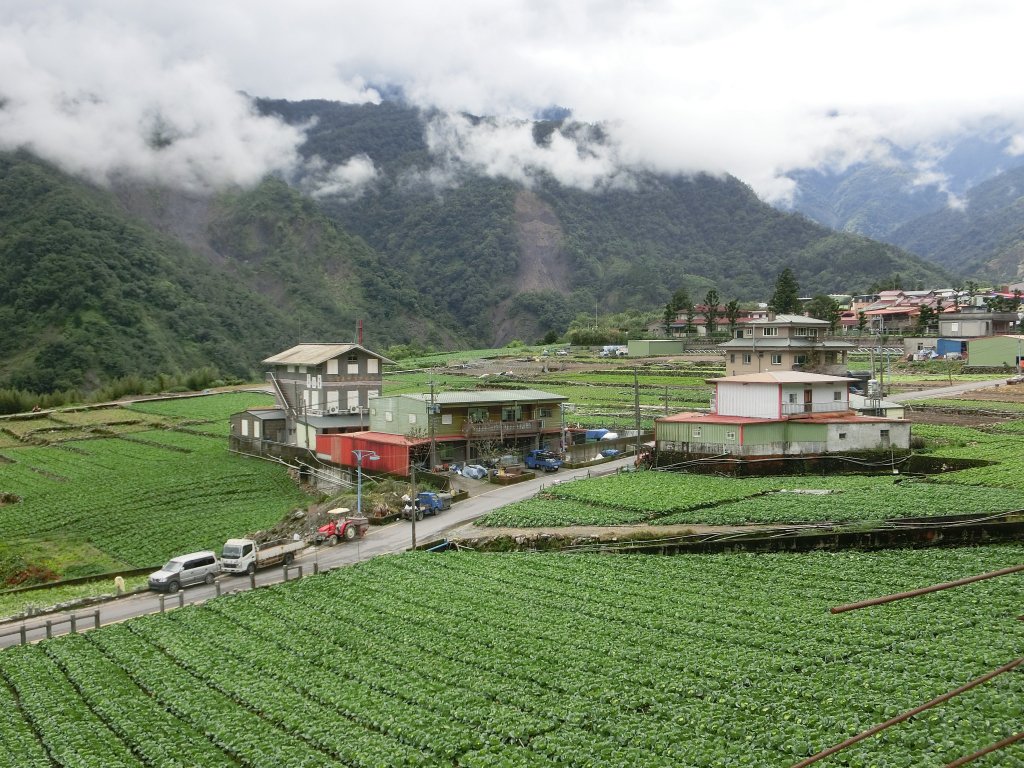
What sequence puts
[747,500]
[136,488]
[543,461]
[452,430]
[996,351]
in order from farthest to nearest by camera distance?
1. [996,351]
2. [452,430]
3. [543,461]
4. [136,488]
5. [747,500]

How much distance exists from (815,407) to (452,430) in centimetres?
1870

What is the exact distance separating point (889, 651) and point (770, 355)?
155 ft

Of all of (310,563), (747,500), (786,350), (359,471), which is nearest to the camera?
(310,563)

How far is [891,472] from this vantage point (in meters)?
36.2

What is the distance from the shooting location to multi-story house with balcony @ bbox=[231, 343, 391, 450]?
5133cm

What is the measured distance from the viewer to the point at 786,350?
60.6 meters

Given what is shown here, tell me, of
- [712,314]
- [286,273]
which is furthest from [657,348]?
[286,273]

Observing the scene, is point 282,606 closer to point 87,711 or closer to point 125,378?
point 87,711

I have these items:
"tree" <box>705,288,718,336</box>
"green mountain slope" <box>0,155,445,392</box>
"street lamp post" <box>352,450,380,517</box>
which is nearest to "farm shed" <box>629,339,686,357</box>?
"tree" <box>705,288,718,336</box>

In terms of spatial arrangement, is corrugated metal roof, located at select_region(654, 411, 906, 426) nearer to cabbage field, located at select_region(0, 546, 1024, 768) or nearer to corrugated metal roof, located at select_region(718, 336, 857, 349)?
cabbage field, located at select_region(0, 546, 1024, 768)

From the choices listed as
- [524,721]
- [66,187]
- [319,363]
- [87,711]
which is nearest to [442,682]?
[524,721]

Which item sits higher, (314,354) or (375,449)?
(314,354)

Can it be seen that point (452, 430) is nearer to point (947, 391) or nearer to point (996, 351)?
point (947, 391)

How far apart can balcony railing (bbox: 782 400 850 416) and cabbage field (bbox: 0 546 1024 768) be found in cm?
1685
